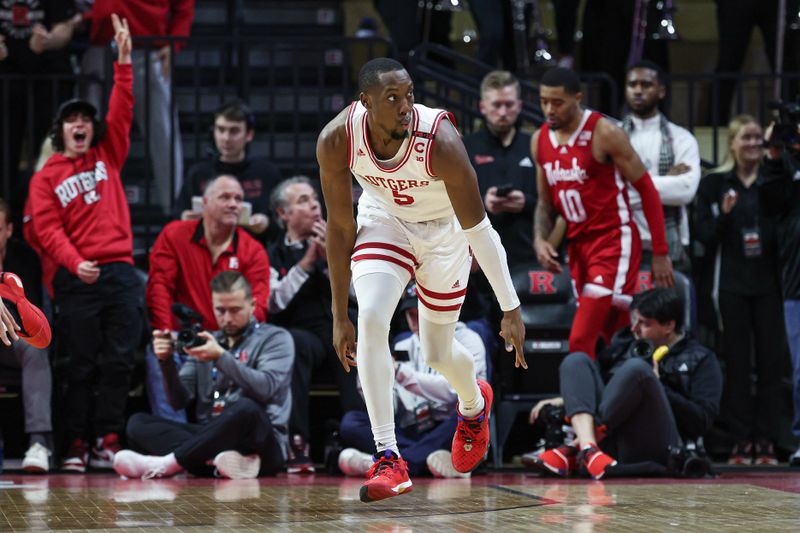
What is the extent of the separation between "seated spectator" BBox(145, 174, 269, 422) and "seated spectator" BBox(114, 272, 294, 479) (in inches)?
11.9

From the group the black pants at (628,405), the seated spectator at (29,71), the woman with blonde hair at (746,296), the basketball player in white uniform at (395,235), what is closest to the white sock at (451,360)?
the basketball player in white uniform at (395,235)

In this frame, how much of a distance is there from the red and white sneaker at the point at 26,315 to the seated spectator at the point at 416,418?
1.95 meters

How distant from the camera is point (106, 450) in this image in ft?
23.7

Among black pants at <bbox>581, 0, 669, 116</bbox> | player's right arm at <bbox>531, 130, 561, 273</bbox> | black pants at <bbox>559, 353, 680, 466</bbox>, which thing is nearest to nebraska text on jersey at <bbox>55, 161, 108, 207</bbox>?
player's right arm at <bbox>531, 130, 561, 273</bbox>

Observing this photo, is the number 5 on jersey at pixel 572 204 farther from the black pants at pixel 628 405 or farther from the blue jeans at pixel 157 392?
the blue jeans at pixel 157 392

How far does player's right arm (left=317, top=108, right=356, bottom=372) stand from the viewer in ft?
16.4

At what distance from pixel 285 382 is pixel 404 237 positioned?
195cm

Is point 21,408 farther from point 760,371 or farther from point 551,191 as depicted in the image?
point 760,371

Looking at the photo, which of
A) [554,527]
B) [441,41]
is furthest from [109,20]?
[554,527]

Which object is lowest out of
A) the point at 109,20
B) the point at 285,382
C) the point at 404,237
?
the point at 285,382

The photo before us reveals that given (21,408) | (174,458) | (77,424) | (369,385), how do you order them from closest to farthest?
1. (369,385)
2. (174,458)
3. (77,424)
4. (21,408)

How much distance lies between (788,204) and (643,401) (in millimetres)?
1991

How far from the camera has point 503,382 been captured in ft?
25.0

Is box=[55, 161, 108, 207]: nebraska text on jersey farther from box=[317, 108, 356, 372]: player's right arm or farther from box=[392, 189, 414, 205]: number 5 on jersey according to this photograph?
box=[392, 189, 414, 205]: number 5 on jersey
